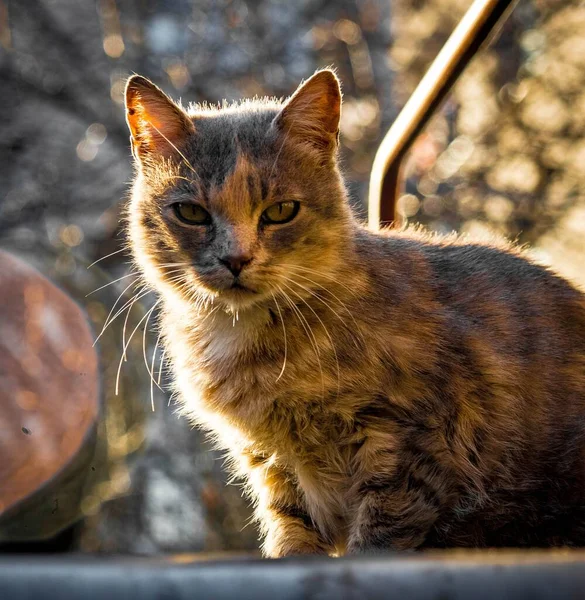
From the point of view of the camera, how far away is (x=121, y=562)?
0.63 m

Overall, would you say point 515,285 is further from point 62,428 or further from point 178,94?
point 178,94

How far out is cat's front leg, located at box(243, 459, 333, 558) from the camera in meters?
2.12

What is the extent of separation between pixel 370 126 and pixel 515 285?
4.50 m

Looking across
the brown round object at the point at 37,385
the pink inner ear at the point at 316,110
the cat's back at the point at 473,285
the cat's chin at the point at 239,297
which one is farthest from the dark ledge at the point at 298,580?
the brown round object at the point at 37,385

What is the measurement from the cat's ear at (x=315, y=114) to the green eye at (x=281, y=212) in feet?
0.72

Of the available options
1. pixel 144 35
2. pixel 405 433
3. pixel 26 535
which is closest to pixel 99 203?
pixel 144 35

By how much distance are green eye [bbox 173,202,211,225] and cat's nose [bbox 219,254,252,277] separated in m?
0.20

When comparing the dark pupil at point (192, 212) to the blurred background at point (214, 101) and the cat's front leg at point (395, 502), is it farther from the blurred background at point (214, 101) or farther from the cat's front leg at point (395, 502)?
the blurred background at point (214, 101)

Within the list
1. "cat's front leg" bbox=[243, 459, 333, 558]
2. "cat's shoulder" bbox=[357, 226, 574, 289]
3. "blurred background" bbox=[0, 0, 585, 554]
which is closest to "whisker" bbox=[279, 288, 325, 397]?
"cat's shoulder" bbox=[357, 226, 574, 289]

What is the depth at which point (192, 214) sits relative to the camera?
2.10 m

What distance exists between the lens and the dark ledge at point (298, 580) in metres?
0.59

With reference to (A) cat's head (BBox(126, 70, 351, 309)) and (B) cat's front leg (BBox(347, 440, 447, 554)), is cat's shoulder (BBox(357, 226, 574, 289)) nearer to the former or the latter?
(A) cat's head (BBox(126, 70, 351, 309))

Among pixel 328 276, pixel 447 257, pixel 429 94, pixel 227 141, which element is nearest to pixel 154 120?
pixel 227 141

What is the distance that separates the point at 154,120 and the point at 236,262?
584mm
